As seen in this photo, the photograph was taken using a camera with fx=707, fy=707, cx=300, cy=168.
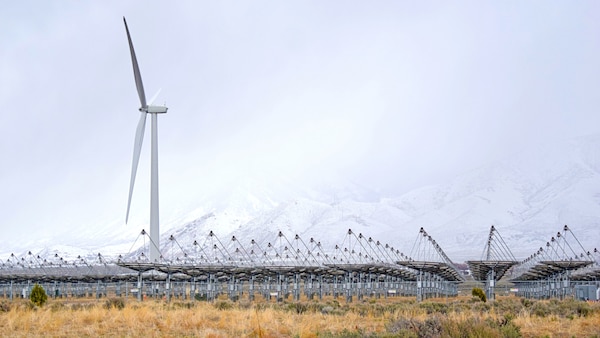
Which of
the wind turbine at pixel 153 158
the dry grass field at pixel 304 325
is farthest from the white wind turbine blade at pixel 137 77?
the dry grass field at pixel 304 325

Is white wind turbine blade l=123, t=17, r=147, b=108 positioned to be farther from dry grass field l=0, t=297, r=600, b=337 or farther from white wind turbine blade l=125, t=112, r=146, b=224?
dry grass field l=0, t=297, r=600, b=337

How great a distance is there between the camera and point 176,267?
69.5 m

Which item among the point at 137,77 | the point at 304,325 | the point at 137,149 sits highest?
the point at 137,77

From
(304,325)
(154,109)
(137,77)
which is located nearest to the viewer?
(304,325)

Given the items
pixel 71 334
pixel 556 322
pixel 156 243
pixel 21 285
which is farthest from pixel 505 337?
pixel 21 285

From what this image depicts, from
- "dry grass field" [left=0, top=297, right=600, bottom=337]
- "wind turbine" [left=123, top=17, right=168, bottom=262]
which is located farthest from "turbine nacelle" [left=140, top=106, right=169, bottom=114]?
"dry grass field" [left=0, top=297, right=600, bottom=337]

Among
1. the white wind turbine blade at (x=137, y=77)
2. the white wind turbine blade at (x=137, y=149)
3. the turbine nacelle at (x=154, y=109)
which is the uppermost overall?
the white wind turbine blade at (x=137, y=77)

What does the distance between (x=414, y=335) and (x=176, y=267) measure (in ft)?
175

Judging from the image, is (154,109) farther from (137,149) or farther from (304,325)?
(304,325)

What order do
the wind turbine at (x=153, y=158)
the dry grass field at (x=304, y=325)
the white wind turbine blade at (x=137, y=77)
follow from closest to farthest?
the dry grass field at (x=304, y=325)
the white wind turbine blade at (x=137, y=77)
the wind turbine at (x=153, y=158)

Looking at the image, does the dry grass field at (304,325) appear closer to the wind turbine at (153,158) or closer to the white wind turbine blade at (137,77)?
the white wind turbine blade at (137,77)

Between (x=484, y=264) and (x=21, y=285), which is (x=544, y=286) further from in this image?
(x=21, y=285)

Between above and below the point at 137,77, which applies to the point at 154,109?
below

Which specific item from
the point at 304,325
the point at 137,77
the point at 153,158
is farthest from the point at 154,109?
the point at 304,325
